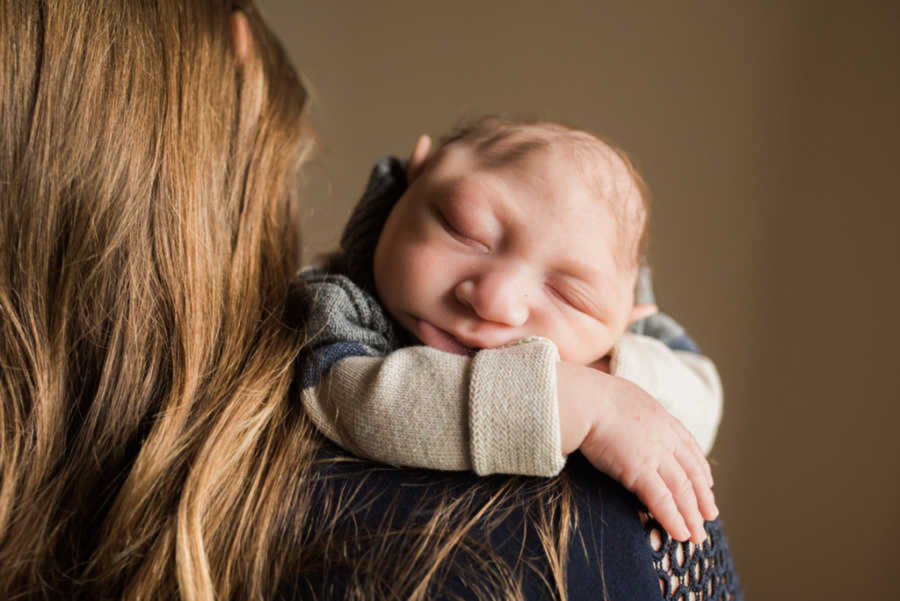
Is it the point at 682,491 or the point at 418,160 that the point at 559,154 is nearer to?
the point at 418,160

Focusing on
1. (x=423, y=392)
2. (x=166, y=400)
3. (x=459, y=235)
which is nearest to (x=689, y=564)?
(x=423, y=392)

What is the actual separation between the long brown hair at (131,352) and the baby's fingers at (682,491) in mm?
112

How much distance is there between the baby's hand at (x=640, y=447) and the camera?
1.92ft

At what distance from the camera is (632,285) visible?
33.2 inches

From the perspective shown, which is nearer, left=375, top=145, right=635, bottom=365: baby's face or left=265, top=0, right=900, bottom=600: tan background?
left=375, top=145, right=635, bottom=365: baby's face

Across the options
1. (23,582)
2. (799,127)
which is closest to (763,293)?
(799,127)

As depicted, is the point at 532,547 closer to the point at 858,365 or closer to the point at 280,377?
the point at 280,377

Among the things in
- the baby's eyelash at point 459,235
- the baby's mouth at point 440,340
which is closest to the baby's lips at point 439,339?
the baby's mouth at point 440,340

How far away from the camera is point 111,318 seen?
70cm

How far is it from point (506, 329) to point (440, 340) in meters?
0.09

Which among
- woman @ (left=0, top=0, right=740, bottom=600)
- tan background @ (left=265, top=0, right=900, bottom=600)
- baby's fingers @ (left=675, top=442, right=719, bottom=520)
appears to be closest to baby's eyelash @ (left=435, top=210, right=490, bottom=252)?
woman @ (left=0, top=0, right=740, bottom=600)

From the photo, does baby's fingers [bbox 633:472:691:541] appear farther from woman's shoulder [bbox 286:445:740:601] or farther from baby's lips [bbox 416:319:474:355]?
baby's lips [bbox 416:319:474:355]

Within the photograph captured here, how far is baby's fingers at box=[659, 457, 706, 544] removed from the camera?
599 mm

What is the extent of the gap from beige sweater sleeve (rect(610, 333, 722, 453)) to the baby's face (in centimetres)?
6
